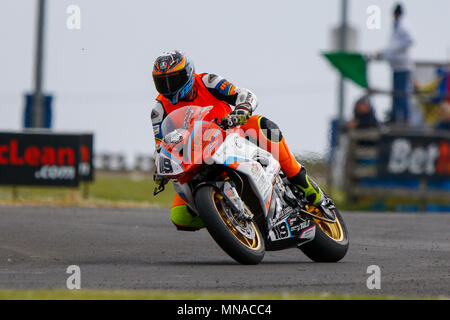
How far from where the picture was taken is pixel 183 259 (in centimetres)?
920

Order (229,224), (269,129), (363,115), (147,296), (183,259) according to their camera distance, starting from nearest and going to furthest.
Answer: (147,296)
(229,224)
(269,129)
(183,259)
(363,115)

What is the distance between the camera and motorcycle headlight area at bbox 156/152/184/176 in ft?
26.0

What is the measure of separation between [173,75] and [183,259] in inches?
71.1

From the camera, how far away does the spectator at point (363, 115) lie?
1958 cm

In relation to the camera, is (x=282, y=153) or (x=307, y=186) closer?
(x=282, y=153)

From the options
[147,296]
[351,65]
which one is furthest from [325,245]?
[351,65]

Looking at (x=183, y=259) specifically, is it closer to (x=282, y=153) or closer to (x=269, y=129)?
(x=282, y=153)

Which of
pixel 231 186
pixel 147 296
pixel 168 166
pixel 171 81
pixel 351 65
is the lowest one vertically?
pixel 147 296

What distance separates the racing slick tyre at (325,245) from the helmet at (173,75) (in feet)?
5.57

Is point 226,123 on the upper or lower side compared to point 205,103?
lower

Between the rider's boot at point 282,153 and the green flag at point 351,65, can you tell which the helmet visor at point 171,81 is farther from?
the green flag at point 351,65

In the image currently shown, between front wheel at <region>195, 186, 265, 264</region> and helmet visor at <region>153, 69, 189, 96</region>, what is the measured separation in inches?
38.1

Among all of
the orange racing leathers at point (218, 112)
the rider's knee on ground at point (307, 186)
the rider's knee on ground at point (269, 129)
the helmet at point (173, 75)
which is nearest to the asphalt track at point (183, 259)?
Answer: the orange racing leathers at point (218, 112)

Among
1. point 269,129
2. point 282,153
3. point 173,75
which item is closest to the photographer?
A: point 173,75
